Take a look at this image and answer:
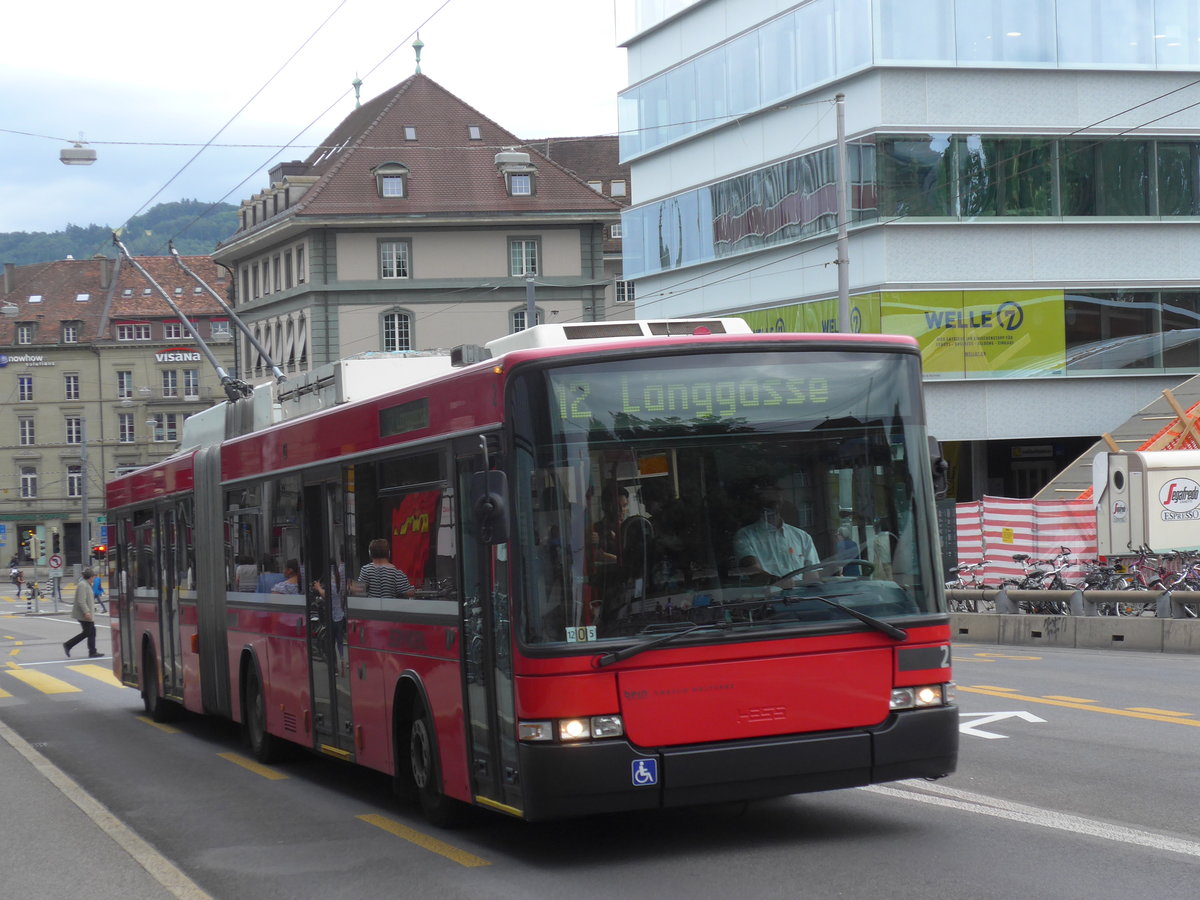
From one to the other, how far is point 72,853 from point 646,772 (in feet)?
12.4

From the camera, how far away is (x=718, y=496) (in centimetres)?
827

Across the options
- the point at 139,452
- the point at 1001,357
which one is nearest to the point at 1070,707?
the point at 1001,357

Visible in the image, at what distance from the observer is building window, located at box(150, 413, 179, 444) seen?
112 m

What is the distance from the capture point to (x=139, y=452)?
113 m

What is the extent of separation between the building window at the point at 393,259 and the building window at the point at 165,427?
4298cm

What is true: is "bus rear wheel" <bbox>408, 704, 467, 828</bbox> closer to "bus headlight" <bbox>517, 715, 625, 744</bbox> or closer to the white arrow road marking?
"bus headlight" <bbox>517, 715, 625, 744</bbox>

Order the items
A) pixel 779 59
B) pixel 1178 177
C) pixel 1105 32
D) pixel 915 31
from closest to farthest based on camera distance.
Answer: pixel 915 31 < pixel 1105 32 < pixel 1178 177 < pixel 779 59

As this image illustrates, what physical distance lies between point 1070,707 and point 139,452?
340 feet

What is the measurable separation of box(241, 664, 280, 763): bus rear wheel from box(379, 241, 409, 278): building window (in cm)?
5868

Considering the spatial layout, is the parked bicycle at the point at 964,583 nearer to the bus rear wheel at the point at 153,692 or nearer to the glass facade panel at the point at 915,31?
the glass facade panel at the point at 915,31

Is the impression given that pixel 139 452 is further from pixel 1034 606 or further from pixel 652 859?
pixel 652 859

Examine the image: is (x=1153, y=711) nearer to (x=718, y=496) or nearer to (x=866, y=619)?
(x=866, y=619)

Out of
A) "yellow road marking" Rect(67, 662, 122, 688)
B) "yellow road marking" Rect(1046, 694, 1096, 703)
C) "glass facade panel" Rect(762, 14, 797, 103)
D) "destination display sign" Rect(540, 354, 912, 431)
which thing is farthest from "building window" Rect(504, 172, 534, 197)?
"destination display sign" Rect(540, 354, 912, 431)

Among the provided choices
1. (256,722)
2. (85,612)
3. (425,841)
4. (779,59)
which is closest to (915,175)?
(779,59)
